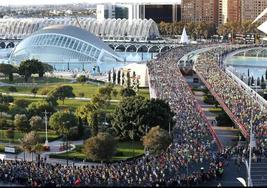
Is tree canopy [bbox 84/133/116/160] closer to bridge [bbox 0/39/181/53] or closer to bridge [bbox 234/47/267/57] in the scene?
bridge [bbox 234/47/267/57]

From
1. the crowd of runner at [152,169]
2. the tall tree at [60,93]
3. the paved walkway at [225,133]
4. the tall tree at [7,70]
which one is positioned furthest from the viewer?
the tall tree at [7,70]

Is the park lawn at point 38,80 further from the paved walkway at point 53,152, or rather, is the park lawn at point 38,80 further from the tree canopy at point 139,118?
the tree canopy at point 139,118


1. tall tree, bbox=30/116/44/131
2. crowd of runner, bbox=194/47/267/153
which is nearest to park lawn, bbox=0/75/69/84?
crowd of runner, bbox=194/47/267/153

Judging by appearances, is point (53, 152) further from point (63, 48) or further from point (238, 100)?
point (63, 48)

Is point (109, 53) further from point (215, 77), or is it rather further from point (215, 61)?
point (215, 77)

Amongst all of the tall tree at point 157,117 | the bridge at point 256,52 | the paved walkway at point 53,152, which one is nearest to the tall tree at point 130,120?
the tall tree at point 157,117

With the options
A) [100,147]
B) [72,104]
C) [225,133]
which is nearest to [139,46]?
[72,104]

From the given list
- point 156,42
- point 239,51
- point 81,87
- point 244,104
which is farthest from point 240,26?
point 244,104

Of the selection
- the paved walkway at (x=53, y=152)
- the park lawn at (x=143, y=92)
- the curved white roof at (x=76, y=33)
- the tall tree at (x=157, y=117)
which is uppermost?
the curved white roof at (x=76, y=33)
